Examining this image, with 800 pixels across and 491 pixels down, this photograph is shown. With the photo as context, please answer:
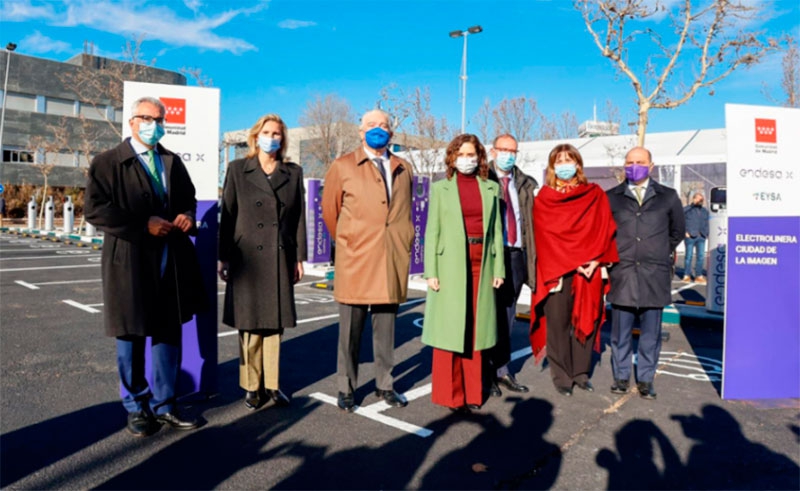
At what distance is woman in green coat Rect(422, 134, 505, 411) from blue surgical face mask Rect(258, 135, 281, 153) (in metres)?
1.20

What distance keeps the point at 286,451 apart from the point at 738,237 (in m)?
3.77

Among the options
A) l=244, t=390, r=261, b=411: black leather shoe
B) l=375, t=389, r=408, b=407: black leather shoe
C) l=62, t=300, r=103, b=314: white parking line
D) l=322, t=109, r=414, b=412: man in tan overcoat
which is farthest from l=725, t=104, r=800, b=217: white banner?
l=62, t=300, r=103, b=314: white parking line

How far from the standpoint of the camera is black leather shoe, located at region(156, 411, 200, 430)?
3.69m

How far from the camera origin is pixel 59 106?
45.7 meters

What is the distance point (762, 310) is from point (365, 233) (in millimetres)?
3241

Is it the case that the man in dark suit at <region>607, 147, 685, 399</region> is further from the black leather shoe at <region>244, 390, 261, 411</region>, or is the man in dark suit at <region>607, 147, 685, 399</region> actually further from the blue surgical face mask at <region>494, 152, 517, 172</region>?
the black leather shoe at <region>244, 390, 261, 411</region>

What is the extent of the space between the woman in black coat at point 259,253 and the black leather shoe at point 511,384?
180cm

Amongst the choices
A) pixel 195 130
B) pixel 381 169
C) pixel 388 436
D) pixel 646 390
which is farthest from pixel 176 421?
pixel 646 390

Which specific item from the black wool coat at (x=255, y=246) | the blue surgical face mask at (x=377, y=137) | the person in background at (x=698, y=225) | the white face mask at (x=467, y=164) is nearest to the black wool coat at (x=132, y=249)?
the black wool coat at (x=255, y=246)

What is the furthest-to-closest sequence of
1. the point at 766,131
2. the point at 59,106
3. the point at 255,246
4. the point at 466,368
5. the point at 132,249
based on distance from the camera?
1. the point at 59,106
2. the point at 766,131
3. the point at 466,368
4. the point at 255,246
5. the point at 132,249

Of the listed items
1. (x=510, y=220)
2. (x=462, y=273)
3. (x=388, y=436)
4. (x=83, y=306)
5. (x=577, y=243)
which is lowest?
(x=388, y=436)

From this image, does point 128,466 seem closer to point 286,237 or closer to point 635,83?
point 286,237

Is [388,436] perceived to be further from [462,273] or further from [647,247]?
[647,247]

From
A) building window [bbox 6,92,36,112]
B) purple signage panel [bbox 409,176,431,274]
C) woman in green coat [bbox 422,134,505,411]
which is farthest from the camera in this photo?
building window [bbox 6,92,36,112]
